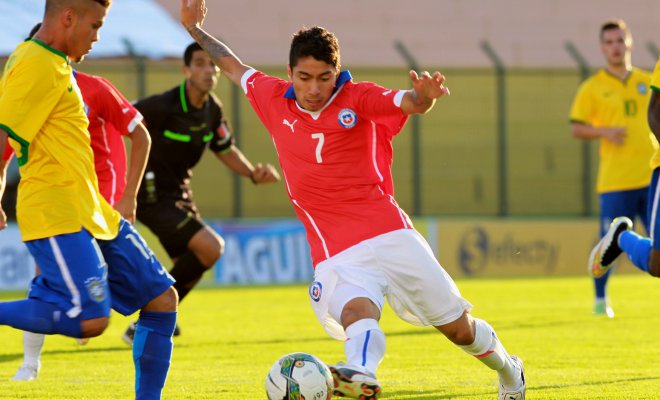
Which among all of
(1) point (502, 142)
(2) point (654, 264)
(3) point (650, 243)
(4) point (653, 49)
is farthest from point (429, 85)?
(4) point (653, 49)

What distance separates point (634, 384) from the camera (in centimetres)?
699

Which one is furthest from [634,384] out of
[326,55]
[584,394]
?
[326,55]

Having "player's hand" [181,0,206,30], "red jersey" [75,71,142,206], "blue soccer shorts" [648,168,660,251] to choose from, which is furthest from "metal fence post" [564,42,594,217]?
"player's hand" [181,0,206,30]

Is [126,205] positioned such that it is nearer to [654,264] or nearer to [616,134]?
[654,264]

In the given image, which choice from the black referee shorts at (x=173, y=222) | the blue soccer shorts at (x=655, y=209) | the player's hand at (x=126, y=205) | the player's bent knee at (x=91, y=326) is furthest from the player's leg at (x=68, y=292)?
the black referee shorts at (x=173, y=222)

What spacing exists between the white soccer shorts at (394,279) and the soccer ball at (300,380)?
434 mm

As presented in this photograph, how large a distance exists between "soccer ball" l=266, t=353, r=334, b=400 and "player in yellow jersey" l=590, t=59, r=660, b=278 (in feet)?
9.10

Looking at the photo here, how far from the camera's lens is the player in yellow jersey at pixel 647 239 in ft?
23.0

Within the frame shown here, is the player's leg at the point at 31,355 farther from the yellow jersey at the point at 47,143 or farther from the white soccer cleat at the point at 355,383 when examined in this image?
the white soccer cleat at the point at 355,383

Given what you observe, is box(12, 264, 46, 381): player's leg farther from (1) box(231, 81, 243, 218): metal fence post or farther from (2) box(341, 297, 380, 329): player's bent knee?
(1) box(231, 81, 243, 218): metal fence post

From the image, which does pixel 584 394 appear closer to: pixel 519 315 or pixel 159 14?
pixel 519 315

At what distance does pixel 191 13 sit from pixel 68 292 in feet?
6.15

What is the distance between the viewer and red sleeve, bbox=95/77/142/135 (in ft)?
22.8

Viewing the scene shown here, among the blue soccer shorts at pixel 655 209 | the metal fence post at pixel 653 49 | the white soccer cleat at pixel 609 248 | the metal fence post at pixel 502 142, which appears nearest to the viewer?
the blue soccer shorts at pixel 655 209
